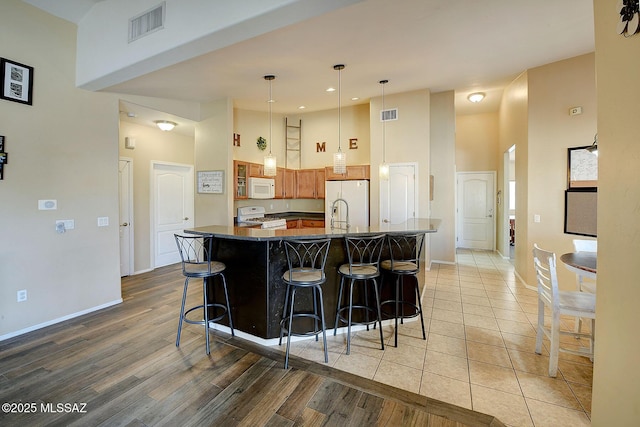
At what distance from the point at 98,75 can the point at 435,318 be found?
473cm

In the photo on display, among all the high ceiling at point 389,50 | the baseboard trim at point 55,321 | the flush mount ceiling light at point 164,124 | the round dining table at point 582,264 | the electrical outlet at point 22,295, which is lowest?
the baseboard trim at point 55,321

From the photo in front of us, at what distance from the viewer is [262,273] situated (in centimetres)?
263

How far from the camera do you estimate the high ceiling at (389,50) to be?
279 cm

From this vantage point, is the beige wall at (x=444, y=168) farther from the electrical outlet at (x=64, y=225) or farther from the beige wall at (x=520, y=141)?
the electrical outlet at (x=64, y=225)

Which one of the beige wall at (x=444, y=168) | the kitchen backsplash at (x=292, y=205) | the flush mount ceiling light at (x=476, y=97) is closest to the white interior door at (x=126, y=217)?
the kitchen backsplash at (x=292, y=205)

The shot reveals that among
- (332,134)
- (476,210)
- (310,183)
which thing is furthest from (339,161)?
(476,210)

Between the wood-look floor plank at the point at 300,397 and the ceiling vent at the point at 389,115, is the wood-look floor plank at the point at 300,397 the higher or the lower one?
the lower one

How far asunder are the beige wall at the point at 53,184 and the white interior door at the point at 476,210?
7554mm

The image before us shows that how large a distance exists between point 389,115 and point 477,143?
330 cm

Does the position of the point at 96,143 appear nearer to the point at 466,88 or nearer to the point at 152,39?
the point at 152,39

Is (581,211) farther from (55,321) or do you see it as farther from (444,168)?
(55,321)

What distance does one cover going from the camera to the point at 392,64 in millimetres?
3887

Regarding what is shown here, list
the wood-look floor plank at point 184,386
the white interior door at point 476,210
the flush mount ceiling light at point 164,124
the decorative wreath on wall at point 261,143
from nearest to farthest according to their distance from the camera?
the wood-look floor plank at point 184,386 → the flush mount ceiling light at point 164,124 → the decorative wreath on wall at point 261,143 → the white interior door at point 476,210

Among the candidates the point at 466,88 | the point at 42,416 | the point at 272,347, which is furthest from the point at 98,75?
the point at 466,88
